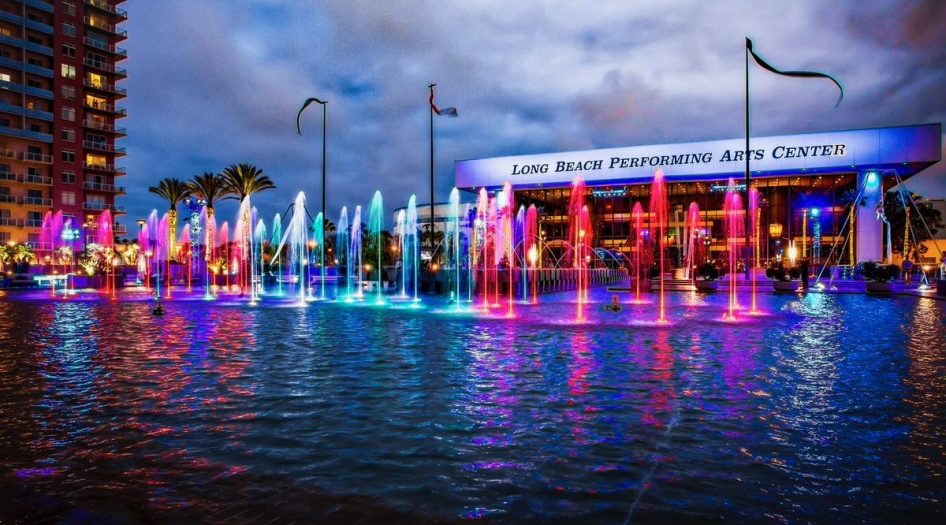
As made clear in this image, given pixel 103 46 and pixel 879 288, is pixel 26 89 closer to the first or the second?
pixel 103 46

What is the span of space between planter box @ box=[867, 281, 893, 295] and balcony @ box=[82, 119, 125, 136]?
9276 cm

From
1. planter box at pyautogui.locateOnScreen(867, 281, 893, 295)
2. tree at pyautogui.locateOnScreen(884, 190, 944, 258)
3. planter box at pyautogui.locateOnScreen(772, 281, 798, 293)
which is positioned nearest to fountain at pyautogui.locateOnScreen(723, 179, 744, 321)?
tree at pyautogui.locateOnScreen(884, 190, 944, 258)

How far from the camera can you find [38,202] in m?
76.8

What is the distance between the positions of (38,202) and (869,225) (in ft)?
321

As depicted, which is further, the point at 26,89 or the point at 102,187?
the point at 102,187

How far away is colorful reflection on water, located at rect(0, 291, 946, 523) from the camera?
4680 mm

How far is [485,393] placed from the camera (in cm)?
830

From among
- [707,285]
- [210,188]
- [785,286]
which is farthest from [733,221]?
[210,188]

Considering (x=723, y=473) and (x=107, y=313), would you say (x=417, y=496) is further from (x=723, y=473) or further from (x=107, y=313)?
(x=107, y=313)

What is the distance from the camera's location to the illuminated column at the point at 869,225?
198 ft

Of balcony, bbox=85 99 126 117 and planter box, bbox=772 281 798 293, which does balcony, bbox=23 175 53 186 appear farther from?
planter box, bbox=772 281 798 293

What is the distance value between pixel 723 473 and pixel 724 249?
234 feet

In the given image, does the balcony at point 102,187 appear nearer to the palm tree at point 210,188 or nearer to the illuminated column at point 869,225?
the palm tree at point 210,188

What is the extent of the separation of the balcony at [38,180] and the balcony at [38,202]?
2045mm
